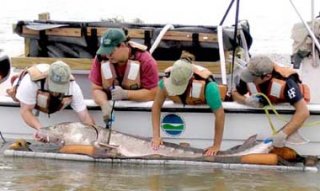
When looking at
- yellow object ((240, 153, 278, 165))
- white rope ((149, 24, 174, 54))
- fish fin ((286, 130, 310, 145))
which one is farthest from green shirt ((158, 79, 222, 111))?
white rope ((149, 24, 174, 54))

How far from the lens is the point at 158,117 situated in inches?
335

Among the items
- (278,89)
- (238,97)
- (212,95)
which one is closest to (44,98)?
(212,95)

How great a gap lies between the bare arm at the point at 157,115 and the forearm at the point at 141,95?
1.08 ft

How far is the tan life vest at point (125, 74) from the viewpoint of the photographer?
8.80m

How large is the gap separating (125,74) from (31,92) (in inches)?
40.5

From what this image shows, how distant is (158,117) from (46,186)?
1.48 metres

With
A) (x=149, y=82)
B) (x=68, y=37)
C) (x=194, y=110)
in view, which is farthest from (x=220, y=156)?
(x=68, y=37)

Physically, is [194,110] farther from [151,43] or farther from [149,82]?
[151,43]

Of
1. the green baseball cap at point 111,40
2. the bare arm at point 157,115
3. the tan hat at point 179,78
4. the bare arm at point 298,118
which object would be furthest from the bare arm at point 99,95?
the bare arm at point 298,118

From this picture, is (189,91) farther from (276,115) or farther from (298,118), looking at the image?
(298,118)

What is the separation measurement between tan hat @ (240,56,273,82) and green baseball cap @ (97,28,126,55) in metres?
1.36

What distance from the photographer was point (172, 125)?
884cm

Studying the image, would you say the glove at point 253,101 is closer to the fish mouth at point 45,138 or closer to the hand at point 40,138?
the fish mouth at point 45,138

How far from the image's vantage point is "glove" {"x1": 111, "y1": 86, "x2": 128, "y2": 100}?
28.7 feet
